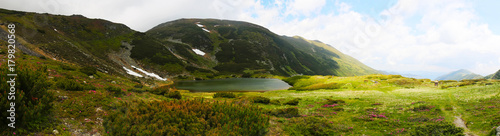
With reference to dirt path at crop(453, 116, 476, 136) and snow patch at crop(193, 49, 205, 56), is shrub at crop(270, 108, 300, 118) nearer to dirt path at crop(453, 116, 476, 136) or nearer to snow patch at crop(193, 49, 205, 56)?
dirt path at crop(453, 116, 476, 136)

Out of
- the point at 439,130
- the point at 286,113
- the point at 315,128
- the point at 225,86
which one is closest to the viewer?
the point at 439,130

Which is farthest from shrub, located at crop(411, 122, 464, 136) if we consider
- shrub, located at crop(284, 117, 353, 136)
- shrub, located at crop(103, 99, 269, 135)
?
shrub, located at crop(103, 99, 269, 135)

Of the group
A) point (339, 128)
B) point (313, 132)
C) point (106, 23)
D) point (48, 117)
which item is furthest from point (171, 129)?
point (106, 23)

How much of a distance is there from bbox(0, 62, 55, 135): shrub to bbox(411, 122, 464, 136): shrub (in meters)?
19.8

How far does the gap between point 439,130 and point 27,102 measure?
71.2 feet

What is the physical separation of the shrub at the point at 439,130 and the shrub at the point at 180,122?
10422 mm

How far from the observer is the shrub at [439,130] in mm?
10589

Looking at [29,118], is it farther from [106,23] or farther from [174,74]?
[106,23]

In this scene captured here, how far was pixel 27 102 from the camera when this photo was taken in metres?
7.18

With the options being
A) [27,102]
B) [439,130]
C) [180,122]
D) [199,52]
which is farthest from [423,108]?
[199,52]

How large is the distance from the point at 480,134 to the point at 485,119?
362 centimetres

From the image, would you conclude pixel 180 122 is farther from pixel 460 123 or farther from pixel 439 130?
pixel 460 123

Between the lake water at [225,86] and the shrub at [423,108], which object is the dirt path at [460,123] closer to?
the shrub at [423,108]

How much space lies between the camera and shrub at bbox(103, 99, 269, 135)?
728 centimetres
